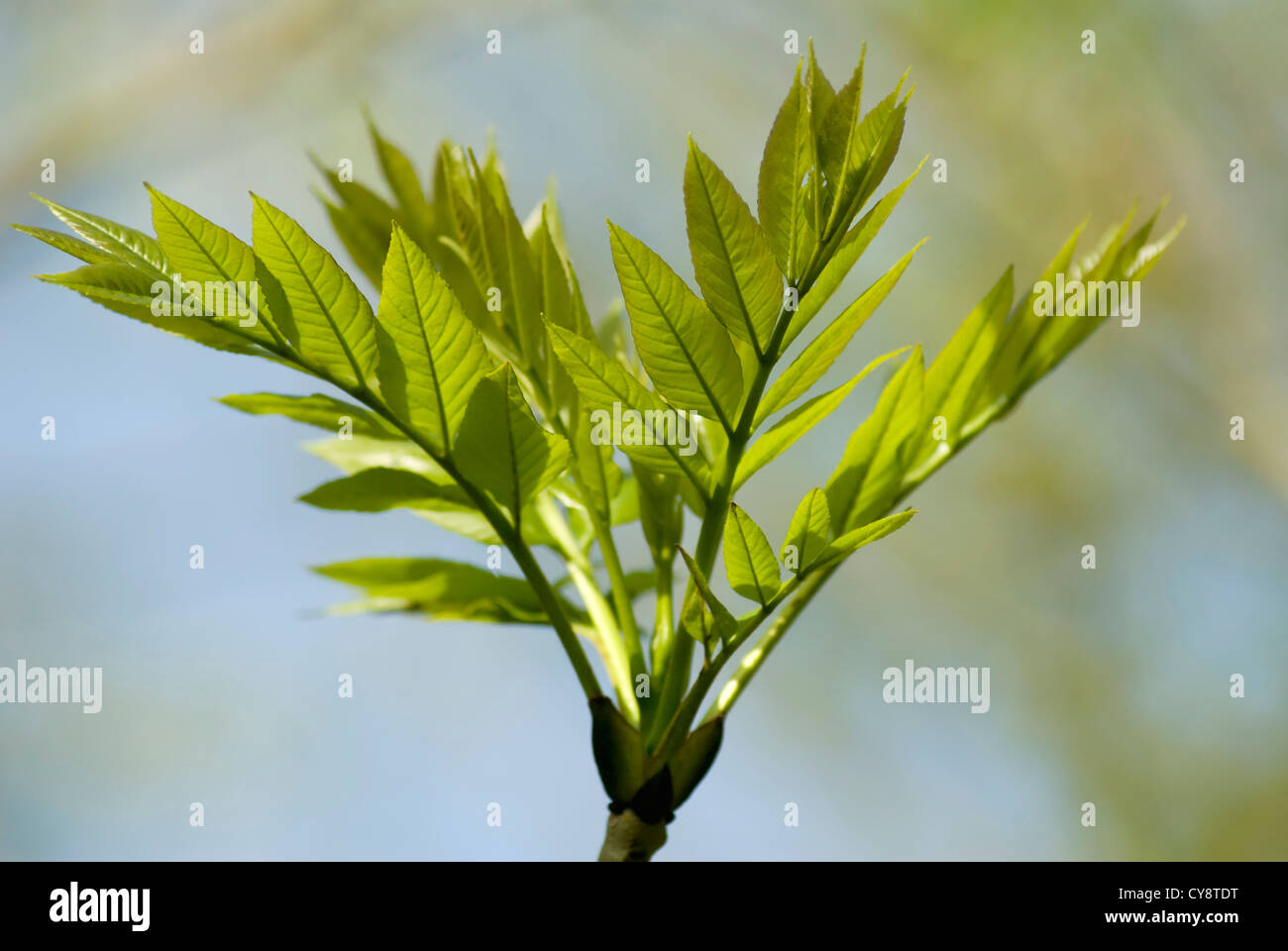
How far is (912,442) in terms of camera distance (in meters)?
0.58

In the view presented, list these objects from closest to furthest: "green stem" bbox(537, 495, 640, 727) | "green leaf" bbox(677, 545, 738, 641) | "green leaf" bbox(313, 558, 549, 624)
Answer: "green leaf" bbox(677, 545, 738, 641)
"green stem" bbox(537, 495, 640, 727)
"green leaf" bbox(313, 558, 549, 624)

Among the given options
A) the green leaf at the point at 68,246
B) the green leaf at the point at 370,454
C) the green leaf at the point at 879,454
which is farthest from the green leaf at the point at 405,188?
the green leaf at the point at 879,454

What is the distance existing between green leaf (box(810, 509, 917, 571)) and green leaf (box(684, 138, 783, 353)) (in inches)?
4.6

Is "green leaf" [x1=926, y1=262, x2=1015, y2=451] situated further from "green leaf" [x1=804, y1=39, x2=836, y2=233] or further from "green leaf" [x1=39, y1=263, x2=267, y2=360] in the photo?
"green leaf" [x1=39, y1=263, x2=267, y2=360]

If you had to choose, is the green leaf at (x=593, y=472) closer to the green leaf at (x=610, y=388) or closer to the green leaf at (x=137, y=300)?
the green leaf at (x=610, y=388)

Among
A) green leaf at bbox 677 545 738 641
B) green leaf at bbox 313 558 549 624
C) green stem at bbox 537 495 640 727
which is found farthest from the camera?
green leaf at bbox 313 558 549 624

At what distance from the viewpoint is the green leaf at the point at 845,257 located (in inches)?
18.0

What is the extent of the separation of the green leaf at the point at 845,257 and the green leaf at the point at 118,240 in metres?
0.33

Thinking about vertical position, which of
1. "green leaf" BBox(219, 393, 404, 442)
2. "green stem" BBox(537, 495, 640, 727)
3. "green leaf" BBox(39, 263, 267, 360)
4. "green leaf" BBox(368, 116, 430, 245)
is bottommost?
"green stem" BBox(537, 495, 640, 727)

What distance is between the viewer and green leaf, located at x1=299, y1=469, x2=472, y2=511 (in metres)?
0.59

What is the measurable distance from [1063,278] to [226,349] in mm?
506

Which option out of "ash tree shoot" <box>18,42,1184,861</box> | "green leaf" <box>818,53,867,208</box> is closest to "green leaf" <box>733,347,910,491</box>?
"ash tree shoot" <box>18,42,1184,861</box>
